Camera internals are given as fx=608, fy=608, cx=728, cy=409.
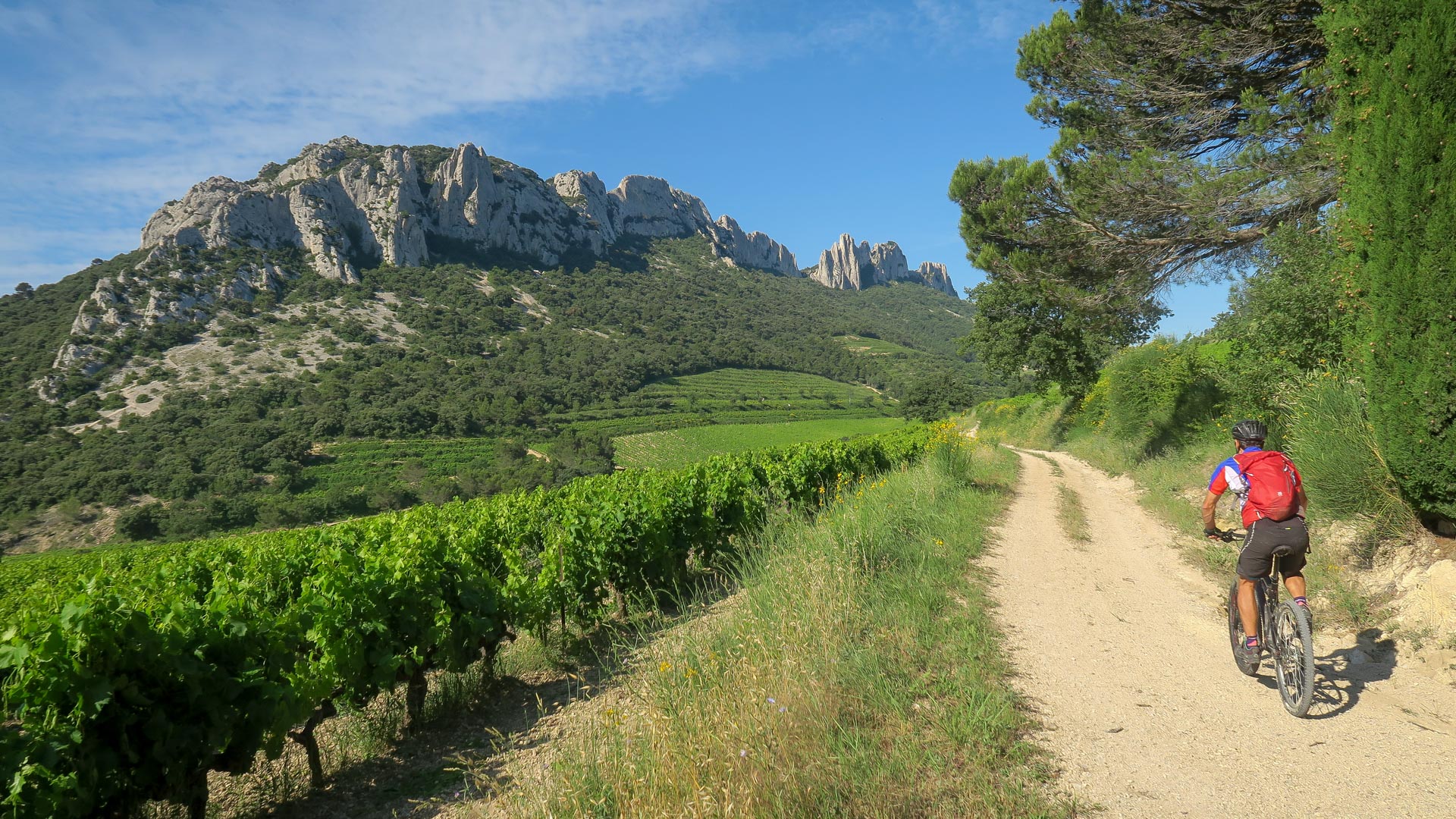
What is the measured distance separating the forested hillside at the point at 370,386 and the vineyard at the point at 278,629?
4978 cm

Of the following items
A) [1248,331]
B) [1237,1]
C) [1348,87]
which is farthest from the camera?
[1248,331]

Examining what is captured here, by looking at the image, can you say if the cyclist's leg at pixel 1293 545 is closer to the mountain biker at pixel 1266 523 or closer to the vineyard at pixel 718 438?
the mountain biker at pixel 1266 523

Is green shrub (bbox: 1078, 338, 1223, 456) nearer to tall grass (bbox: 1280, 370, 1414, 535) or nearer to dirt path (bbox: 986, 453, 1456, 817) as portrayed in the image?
tall grass (bbox: 1280, 370, 1414, 535)

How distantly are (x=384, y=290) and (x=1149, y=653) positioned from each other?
122822 millimetres

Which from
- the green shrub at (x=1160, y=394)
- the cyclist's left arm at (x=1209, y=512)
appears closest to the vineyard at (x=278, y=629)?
the cyclist's left arm at (x=1209, y=512)

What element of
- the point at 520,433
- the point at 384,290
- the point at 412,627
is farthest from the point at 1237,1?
the point at 384,290

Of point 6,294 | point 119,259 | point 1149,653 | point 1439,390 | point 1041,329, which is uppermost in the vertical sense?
point 119,259

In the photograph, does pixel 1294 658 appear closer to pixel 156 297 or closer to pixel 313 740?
pixel 313 740

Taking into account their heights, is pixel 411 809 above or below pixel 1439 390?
below

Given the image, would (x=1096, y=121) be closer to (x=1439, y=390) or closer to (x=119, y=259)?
(x=1439, y=390)

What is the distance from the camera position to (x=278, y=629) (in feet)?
13.7

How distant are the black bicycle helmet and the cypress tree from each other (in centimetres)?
159

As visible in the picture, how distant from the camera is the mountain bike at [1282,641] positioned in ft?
12.6

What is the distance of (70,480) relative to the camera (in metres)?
56.5
